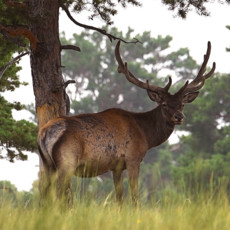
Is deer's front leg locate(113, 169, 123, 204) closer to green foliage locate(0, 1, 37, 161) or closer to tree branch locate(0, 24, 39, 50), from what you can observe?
tree branch locate(0, 24, 39, 50)

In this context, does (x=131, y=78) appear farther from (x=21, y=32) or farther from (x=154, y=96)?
(x=21, y=32)

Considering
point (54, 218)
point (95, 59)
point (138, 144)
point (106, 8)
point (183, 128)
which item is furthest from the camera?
point (95, 59)

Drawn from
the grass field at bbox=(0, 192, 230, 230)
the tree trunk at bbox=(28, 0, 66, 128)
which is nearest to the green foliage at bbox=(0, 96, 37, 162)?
the tree trunk at bbox=(28, 0, 66, 128)

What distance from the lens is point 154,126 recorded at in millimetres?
8516

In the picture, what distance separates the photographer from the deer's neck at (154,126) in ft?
27.6

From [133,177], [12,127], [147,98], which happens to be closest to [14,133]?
[12,127]

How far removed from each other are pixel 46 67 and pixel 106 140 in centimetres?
Result: 231

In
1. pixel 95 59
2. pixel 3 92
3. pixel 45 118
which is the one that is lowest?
pixel 45 118

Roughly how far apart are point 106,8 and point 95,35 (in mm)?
28958

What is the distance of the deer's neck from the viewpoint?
842 centimetres

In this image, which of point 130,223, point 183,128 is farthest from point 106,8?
point 183,128

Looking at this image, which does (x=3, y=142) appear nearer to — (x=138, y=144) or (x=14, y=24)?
(x=14, y=24)

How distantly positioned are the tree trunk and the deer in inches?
42.8

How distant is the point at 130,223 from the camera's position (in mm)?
4594
